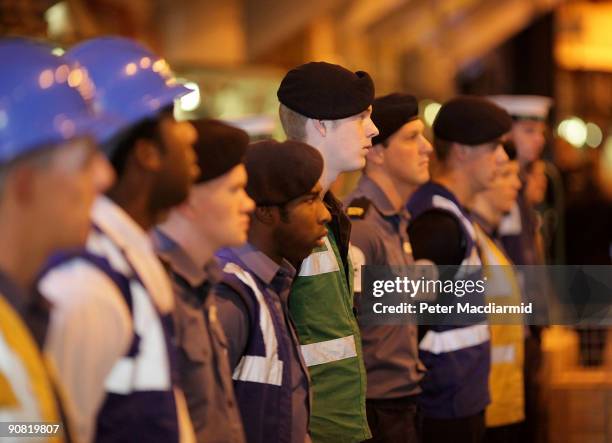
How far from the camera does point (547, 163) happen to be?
40.2ft

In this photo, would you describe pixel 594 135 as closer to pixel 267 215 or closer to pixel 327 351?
pixel 327 351

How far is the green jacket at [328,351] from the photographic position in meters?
5.13

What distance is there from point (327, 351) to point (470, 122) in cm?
218

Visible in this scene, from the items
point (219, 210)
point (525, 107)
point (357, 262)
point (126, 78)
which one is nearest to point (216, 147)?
point (219, 210)

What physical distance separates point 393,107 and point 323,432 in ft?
5.22

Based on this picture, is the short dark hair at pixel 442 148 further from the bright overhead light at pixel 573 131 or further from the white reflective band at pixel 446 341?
the bright overhead light at pixel 573 131

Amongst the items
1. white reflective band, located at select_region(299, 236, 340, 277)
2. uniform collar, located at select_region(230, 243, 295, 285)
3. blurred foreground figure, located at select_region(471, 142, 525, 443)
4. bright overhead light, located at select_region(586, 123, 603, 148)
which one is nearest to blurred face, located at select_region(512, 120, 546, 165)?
blurred foreground figure, located at select_region(471, 142, 525, 443)

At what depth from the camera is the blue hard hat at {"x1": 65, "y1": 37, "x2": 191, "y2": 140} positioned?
11.6 ft

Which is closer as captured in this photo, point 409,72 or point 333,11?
point 333,11

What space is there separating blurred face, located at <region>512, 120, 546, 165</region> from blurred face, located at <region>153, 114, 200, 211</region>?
556 cm

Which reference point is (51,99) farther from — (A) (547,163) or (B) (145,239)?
(A) (547,163)

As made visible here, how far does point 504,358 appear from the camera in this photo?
6.95 metres

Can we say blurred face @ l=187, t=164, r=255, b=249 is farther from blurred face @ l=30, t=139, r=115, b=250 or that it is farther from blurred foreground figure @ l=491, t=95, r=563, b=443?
blurred foreground figure @ l=491, t=95, r=563, b=443

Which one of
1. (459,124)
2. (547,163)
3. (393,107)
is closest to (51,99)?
Answer: (393,107)
